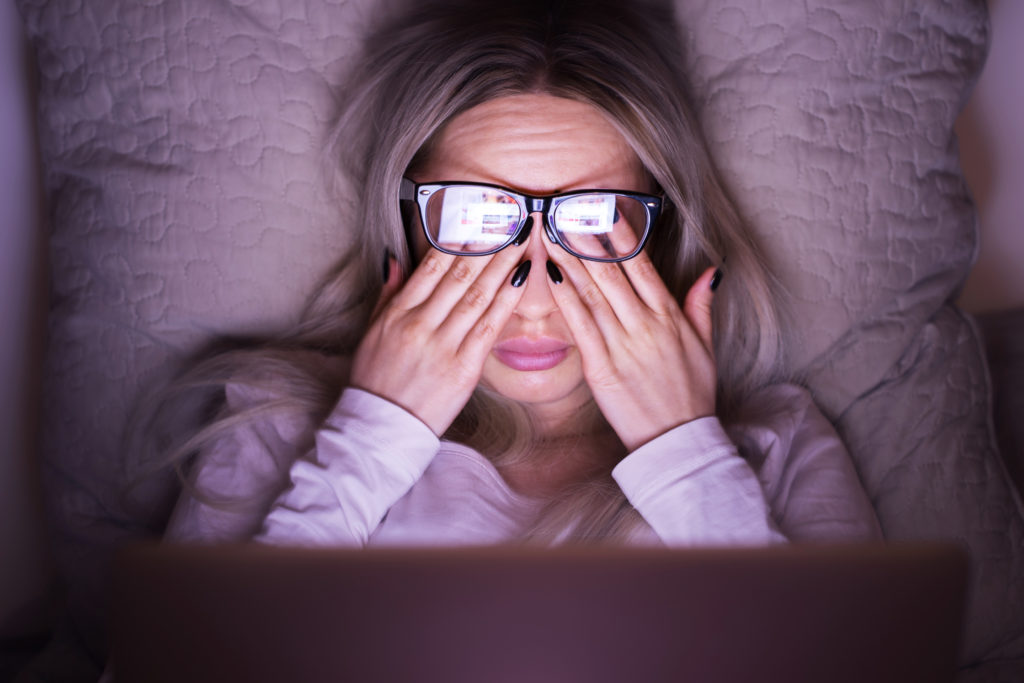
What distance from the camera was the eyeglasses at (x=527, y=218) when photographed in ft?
3.13

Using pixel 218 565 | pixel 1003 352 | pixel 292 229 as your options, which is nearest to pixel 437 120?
pixel 292 229

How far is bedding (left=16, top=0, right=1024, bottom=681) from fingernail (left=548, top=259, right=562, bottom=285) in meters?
0.39

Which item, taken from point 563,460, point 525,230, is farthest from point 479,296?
point 563,460

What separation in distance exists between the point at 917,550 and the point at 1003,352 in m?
0.90

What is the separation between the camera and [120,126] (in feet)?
3.61

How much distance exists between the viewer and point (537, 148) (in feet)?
3.21

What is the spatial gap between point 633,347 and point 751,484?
0.27m

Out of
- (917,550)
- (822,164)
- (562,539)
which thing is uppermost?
(822,164)

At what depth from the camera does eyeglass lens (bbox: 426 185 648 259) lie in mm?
957

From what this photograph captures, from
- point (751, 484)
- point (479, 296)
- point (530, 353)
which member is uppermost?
point (479, 296)

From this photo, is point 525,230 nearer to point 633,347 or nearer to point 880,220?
point 633,347

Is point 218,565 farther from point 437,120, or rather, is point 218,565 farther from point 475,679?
point 437,120

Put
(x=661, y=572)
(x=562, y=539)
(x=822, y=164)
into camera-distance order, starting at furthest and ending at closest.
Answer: (x=822, y=164), (x=562, y=539), (x=661, y=572)

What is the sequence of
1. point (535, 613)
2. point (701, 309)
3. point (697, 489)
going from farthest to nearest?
point (701, 309) < point (697, 489) < point (535, 613)
